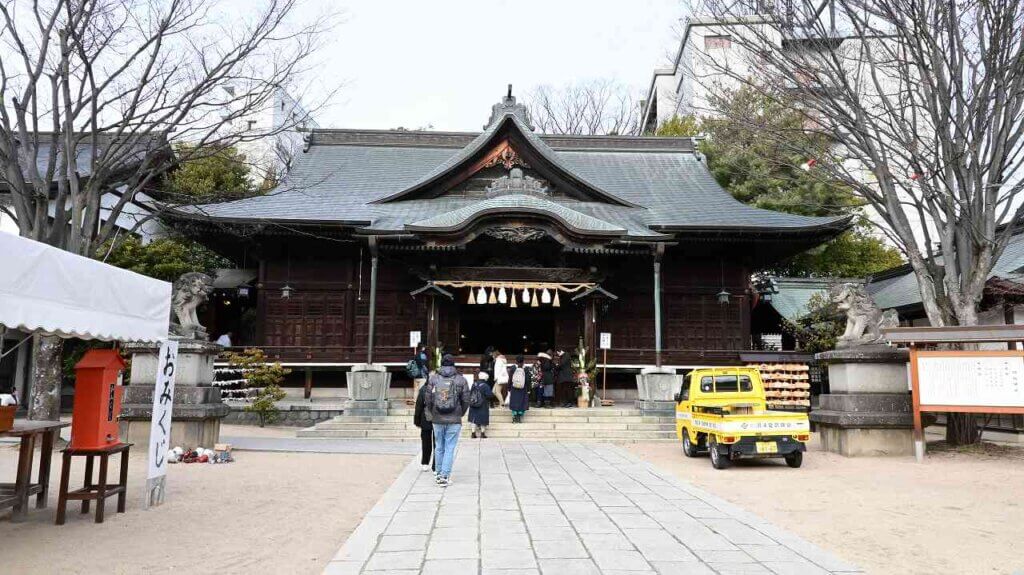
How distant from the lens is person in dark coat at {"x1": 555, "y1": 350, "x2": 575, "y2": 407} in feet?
49.9

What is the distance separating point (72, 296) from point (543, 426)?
33.6 feet

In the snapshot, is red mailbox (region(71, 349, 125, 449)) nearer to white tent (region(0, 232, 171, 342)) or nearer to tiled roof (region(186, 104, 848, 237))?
white tent (region(0, 232, 171, 342))

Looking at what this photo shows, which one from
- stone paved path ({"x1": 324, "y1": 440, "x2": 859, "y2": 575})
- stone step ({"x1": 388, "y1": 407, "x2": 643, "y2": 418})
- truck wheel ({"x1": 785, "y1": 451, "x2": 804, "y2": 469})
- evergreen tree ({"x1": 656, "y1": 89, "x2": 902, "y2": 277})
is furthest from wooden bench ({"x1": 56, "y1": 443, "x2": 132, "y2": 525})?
evergreen tree ({"x1": 656, "y1": 89, "x2": 902, "y2": 277})

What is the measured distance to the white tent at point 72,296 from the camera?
413 centimetres

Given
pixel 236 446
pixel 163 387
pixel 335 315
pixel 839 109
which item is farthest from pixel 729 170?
pixel 163 387

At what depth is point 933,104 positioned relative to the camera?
11.0m

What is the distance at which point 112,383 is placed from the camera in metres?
6.41

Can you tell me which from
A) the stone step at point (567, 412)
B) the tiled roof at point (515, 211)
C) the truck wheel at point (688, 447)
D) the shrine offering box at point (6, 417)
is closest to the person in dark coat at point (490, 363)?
the stone step at point (567, 412)

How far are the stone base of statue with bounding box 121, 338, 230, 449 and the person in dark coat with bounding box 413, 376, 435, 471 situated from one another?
13.9ft

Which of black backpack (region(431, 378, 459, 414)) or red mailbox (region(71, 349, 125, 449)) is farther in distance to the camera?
black backpack (region(431, 378, 459, 414))

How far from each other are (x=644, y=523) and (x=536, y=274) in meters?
11.4

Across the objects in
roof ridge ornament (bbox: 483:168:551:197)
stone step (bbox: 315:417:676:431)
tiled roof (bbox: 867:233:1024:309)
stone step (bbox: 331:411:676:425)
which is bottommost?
stone step (bbox: 315:417:676:431)

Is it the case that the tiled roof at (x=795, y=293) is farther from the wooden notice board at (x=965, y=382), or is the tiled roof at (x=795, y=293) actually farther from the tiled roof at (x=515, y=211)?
the wooden notice board at (x=965, y=382)

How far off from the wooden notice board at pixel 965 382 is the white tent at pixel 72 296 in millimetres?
10851
